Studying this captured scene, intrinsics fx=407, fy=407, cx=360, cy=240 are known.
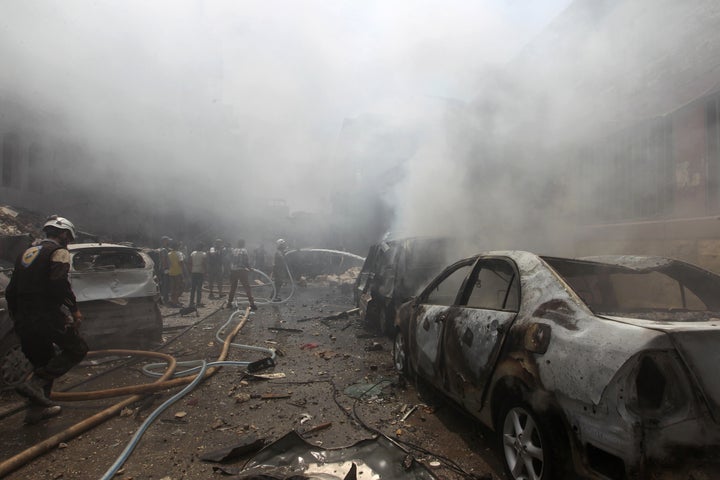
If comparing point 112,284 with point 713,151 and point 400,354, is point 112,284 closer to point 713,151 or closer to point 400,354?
point 400,354

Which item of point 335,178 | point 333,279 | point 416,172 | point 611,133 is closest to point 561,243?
point 611,133

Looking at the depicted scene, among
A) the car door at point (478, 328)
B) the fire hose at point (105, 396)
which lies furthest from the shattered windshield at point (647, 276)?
the fire hose at point (105, 396)

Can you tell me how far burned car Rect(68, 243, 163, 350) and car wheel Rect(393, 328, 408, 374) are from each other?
3.35 meters

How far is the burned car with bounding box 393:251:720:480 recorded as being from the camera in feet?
5.03

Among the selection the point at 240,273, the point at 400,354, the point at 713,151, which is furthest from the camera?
the point at 240,273

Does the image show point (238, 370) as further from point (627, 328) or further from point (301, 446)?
point (627, 328)

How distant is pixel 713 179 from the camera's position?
5.08 metres

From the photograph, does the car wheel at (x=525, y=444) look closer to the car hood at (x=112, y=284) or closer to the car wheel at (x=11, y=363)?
the car wheel at (x=11, y=363)

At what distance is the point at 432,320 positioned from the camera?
336 cm

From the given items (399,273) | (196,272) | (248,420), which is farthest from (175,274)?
(248,420)

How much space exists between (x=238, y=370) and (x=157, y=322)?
167cm

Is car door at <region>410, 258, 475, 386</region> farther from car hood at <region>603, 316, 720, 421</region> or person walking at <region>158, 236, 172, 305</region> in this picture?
person walking at <region>158, 236, 172, 305</region>

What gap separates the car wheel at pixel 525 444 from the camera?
1.93 metres

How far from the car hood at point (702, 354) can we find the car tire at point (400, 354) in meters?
2.60
